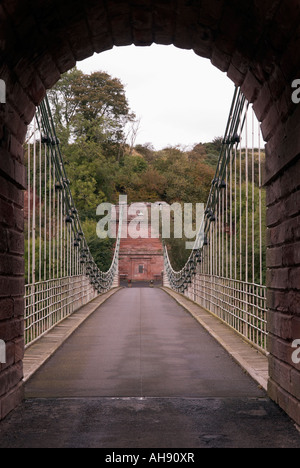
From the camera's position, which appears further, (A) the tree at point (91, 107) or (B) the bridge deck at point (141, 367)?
(A) the tree at point (91, 107)

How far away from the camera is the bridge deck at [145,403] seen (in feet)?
13.6

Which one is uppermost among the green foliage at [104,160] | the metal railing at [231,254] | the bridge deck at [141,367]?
the green foliage at [104,160]

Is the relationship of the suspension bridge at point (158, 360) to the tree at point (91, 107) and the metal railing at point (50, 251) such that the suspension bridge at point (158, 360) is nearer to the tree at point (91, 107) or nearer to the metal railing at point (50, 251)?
the metal railing at point (50, 251)

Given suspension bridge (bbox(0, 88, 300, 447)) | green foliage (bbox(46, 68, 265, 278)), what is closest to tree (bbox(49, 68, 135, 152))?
green foliage (bbox(46, 68, 265, 278))

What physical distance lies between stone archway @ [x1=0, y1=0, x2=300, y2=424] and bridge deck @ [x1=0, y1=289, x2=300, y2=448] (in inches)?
11.7

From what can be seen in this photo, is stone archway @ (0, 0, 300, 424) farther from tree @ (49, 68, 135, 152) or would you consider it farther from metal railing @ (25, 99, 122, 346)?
tree @ (49, 68, 135, 152)

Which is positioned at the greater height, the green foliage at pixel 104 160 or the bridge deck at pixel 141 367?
the green foliage at pixel 104 160

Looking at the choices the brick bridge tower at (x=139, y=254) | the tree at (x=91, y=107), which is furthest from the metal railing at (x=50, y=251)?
the tree at (x=91, y=107)

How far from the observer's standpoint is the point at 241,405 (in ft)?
16.9

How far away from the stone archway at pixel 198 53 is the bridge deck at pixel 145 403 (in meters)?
0.30

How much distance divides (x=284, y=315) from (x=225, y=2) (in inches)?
100

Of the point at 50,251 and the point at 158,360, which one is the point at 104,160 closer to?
the point at 50,251

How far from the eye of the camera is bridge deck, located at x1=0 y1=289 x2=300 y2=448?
164 inches

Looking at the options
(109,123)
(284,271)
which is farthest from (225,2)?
(109,123)
